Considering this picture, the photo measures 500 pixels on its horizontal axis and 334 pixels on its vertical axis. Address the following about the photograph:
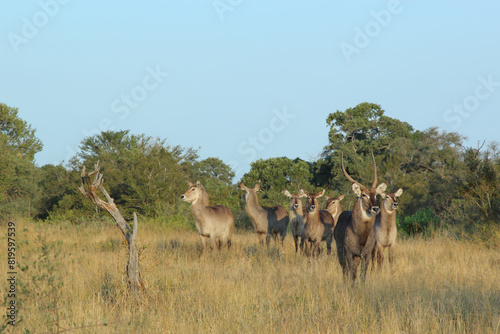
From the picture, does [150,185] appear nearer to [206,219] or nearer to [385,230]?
[206,219]

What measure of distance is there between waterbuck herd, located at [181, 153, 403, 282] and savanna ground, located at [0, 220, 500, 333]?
49 centimetres

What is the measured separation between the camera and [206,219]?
11.9 m

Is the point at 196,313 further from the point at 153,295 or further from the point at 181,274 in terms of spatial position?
the point at 181,274

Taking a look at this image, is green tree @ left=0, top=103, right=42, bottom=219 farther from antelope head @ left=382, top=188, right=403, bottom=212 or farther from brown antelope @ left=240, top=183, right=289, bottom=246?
antelope head @ left=382, top=188, right=403, bottom=212

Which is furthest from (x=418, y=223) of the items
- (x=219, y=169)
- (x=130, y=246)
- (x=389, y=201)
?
(x=219, y=169)

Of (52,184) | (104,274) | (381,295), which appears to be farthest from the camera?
(52,184)

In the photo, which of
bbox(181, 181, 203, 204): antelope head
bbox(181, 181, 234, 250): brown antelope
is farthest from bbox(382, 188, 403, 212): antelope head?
bbox(181, 181, 203, 204): antelope head

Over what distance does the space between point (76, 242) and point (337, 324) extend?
1042cm

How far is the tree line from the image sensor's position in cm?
1478

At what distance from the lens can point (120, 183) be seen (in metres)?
21.2

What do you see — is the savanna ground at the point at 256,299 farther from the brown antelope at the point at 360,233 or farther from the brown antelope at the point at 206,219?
the brown antelope at the point at 206,219

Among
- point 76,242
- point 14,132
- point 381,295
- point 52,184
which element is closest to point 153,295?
point 381,295

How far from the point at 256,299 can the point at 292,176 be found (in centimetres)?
2814

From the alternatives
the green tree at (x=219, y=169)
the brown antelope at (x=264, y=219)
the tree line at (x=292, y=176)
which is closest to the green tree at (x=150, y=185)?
the tree line at (x=292, y=176)
